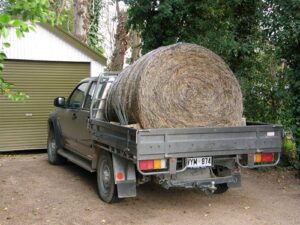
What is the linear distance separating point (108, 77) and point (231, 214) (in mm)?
3211

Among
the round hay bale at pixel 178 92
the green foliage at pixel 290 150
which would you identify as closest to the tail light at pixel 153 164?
the round hay bale at pixel 178 92

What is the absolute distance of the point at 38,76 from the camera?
38.4 feet

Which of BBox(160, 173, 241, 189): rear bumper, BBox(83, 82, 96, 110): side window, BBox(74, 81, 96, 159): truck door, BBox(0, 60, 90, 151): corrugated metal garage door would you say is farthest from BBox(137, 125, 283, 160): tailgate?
BBox(0, 60, 90, 151): corrugated metal garage door

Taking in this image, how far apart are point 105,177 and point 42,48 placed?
5756 millimetres

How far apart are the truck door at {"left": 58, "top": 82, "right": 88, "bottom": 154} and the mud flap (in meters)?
2.03

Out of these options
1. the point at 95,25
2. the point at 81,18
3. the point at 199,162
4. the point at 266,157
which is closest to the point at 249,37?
the point at 266,157

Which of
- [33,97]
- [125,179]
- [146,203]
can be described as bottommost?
[146,203]

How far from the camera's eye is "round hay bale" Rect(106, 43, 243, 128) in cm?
600

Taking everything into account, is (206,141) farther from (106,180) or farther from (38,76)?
(38,76)

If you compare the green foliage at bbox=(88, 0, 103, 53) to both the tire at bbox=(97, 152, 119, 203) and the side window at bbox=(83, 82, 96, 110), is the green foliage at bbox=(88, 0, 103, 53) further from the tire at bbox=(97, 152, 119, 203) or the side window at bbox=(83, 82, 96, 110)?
the tire at bbox=(97, 152, 119, 203)

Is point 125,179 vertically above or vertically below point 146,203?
above

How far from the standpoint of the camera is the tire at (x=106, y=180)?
6531 millimetres

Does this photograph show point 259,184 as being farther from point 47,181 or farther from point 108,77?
point 47,181

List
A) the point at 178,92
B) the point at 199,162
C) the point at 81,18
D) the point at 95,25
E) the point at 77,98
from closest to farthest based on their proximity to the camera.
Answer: the point at 199,162
the point at 178,92
the point at 77,98
the point at 81,18
the point at 95,25
